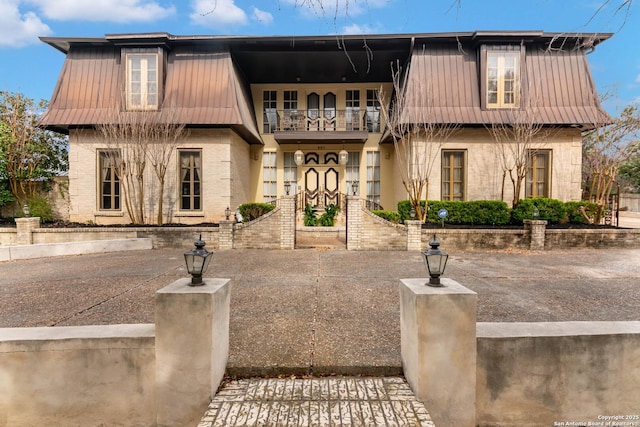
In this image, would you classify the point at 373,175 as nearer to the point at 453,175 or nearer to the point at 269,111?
the point at 453,175

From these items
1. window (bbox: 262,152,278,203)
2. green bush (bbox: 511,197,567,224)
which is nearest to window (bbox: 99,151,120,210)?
window (bbox: 262,152,278,203)

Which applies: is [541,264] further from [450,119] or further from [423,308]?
[423,308]

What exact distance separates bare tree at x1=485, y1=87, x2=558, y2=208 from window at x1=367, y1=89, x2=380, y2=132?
5020 mm

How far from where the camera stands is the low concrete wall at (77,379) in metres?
2.44

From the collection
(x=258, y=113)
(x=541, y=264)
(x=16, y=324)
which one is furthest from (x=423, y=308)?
(x=258, y=113)

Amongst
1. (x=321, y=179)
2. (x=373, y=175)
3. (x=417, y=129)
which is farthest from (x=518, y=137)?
(x=321, y=179)

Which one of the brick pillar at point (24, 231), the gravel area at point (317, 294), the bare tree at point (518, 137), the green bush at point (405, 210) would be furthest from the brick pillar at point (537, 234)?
the brick pillar at point (24, 231)

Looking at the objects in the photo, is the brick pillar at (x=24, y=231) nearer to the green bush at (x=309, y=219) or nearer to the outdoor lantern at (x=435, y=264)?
the green bush at (x=309, y=219)

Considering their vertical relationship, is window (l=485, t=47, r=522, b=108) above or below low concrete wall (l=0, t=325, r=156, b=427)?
above

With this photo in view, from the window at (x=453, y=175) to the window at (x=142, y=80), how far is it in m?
11.7

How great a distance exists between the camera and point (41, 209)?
1205 cm

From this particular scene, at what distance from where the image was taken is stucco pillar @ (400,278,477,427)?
2480 millimetres

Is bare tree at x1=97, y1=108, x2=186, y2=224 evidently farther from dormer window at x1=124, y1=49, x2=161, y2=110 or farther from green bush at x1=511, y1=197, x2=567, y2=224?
green bush at x1=511, y1=197, x2=567, y2=224

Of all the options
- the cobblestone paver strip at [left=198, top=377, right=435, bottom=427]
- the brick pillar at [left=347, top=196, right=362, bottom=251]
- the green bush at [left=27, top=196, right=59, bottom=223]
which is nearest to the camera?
the cobblestone paver strip at [left=198, top=377, right=435, bottom=427]
